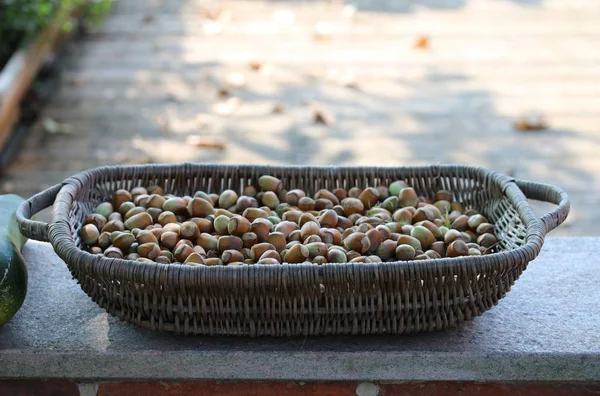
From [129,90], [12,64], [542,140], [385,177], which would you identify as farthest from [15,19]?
[385,177]

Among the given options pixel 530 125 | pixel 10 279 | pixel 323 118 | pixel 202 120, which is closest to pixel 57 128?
pixel 202 120

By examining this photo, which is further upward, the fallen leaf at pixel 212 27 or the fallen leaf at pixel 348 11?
the fallen leaf at pixel 212 27

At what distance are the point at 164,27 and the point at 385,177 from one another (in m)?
3.07

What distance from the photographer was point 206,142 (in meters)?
3.44

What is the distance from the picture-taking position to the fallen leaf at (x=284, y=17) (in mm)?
4574

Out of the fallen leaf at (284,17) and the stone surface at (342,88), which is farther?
the fallen leaf at (284,17)

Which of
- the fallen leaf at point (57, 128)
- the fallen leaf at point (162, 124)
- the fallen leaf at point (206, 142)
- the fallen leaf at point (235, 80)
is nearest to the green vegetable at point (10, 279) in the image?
the fallen leaf at point (206, 142)

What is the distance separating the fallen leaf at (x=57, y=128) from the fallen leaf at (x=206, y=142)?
0.56 metres

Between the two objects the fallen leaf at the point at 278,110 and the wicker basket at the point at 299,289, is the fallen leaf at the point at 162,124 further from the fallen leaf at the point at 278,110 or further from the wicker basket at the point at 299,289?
the wicker basket at the point at 299,289

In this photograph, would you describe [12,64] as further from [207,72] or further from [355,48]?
[355,48]

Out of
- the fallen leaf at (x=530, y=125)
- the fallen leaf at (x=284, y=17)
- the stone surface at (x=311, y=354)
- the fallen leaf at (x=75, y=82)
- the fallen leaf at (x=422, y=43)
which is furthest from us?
the fallen leaf at (x=284, y=17)

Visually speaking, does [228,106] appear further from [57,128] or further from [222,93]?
[57,128]

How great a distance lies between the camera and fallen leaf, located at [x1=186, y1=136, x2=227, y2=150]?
3413 mm

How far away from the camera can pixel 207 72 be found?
4.06 metres
